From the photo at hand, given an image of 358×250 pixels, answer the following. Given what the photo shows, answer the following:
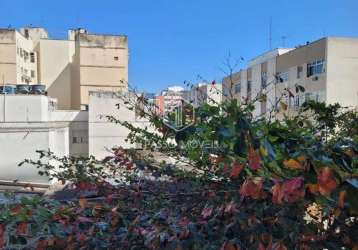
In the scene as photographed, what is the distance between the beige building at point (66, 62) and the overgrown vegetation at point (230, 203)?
34191 millimetres

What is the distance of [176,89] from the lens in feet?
12.8

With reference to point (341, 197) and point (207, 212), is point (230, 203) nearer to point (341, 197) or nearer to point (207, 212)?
point (207, 212)

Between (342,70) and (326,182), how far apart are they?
24.8m

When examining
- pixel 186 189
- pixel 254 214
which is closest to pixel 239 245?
pixel 254 214

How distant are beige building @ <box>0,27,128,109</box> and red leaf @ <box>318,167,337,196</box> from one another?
34.9 metres

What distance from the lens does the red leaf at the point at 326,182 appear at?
3.07 feet

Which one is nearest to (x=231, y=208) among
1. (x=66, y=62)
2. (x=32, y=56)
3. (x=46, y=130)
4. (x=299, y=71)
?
(x=46, y=130)

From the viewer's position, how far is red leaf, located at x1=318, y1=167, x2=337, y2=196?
0.94 metres

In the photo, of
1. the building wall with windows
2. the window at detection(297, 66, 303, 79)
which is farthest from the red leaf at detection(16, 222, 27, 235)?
the window at detection(297, 66, 303, 79)

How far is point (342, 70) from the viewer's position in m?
23.6

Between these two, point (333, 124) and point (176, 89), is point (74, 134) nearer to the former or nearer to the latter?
point (176, 89)

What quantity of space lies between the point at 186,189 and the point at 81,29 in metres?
41.1

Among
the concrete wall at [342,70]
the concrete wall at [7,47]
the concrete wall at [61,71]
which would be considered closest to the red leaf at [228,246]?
the concrete wall at [342,70]

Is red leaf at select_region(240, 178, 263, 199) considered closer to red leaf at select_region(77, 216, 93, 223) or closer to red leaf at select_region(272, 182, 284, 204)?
red leaf at select_region(272, 182, 284, 204)
